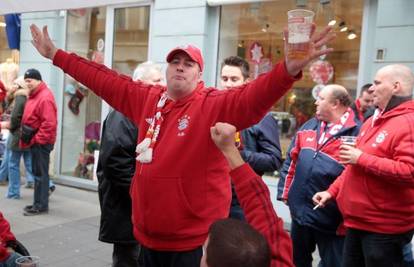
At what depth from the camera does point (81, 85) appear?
9.12m

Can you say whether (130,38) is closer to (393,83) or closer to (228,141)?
(393,83)

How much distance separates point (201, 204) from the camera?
2578 millimetres

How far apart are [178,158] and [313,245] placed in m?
1.97

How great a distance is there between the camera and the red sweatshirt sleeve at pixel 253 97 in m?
2.09

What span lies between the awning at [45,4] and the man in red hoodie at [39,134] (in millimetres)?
3002

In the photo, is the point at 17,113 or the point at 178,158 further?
the point at 17,113

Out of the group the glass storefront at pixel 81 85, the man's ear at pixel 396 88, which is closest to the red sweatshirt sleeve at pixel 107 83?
the man's ear at pixel 396 88

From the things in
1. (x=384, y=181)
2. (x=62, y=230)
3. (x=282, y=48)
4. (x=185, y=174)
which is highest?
(x=282, y=48)

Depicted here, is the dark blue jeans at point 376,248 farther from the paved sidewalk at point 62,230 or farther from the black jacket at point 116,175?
the paved sidewalk at point 62,230

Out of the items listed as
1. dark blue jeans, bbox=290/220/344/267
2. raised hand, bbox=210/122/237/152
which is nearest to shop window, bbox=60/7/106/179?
dark blue jeans, bbox=290/220/344/267

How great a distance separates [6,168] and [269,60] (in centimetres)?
502

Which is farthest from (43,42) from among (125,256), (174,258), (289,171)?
(289,171)

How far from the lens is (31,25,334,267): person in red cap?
2.53m

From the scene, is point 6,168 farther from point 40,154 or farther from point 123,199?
point 123,199
